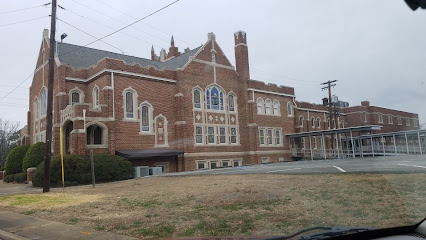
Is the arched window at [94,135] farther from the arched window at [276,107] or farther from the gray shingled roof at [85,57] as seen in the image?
the arched window at [276,107]

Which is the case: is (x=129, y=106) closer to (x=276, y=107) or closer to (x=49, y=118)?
(x=49, y=118)

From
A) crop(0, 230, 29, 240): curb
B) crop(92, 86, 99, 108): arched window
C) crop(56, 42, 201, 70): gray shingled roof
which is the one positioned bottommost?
crop(0, 230, 29, 240): curb

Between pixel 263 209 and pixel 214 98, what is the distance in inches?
1104

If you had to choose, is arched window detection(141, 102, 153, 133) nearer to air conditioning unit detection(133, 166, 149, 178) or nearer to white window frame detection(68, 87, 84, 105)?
air conditioning unit detection(133, 166, 149, 178)

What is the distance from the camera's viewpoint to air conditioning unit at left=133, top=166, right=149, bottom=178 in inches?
1093

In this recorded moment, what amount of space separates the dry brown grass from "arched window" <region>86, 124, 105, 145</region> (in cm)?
1541

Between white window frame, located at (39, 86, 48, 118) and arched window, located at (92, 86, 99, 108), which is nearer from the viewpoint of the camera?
arched window, located at (92, 86, 99, 108)

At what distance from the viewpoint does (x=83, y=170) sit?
2417 centimetres

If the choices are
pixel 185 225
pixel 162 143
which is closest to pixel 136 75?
pixel 162 143

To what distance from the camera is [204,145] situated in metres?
34.5

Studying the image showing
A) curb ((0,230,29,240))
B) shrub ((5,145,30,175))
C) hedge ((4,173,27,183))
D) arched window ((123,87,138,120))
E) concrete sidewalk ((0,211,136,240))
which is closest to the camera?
concrete sidewalk ((0,211,136,240))

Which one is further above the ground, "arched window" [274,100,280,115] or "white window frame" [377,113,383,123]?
"arched window" [274,100,280,115]

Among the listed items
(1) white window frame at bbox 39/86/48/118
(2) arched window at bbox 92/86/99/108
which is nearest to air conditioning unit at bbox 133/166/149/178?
(2) arched window at bbox 92/86/99/108

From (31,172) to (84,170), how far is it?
5.51 metres
